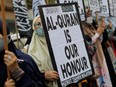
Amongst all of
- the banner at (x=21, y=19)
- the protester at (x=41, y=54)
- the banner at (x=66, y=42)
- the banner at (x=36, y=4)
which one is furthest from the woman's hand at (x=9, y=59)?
the banner at (x=36, y=4)

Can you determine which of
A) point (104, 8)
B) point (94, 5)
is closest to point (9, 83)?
point (94, 5)

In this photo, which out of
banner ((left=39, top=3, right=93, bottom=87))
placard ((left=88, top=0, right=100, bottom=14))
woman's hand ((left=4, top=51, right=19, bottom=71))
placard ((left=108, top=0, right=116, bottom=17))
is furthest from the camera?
placard ((left=108, top=0, right=116, bottom=17))

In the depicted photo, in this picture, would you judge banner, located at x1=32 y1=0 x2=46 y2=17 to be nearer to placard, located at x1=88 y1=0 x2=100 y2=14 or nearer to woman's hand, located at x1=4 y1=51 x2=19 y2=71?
placard, located at x1=88 y1=0 x2=100 y2=14

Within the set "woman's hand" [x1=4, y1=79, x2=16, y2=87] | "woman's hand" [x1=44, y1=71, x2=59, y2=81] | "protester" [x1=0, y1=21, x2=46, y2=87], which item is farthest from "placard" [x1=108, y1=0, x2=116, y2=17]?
"woman's hand" [x1=4, y1=79, x2=16, y2=87]

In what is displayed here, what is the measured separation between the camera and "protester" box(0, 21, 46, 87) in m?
2.01

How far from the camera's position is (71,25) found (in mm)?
2850

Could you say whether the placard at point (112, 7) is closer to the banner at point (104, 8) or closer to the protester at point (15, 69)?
the banner at point (104, 8)

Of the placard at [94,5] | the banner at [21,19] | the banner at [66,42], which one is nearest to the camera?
the banner at [66,42]

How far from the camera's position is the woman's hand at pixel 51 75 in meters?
2.63

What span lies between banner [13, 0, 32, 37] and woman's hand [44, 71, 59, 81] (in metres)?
0.79

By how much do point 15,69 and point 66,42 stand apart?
0.78 m

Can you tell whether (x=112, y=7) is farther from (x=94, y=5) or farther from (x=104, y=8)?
(x=94, y=5)

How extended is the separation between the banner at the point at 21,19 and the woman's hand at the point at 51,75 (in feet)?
2.59

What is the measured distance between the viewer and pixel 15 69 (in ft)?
6.75
